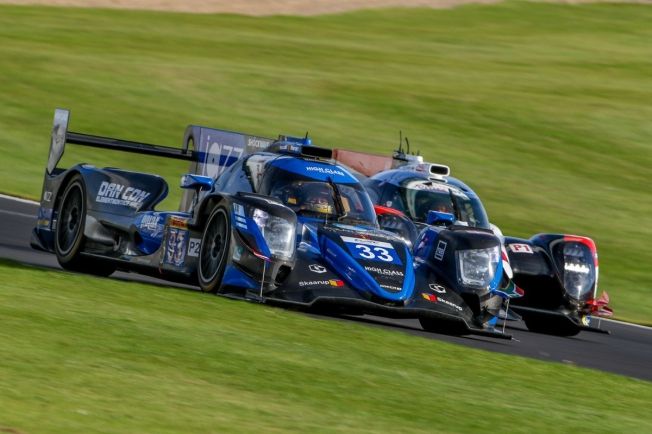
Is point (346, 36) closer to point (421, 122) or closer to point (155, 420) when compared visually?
point (421, 122)

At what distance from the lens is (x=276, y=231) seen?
34.3 ft

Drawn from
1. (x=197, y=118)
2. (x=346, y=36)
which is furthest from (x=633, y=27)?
(x=197, y=118)

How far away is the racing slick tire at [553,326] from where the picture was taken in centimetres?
1303

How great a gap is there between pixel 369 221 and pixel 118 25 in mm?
24198

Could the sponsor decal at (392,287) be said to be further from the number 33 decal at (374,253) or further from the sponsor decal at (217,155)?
the sponsor decal at (217,155)

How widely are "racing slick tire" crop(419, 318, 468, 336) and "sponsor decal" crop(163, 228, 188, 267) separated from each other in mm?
2103

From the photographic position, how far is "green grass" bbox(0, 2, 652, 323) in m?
22.7

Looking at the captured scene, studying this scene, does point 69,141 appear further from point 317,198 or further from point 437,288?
point 437,288

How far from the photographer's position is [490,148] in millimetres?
25844

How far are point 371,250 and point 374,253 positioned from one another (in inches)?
1.4

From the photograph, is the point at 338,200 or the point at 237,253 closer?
the point at 237,253

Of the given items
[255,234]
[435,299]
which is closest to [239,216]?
[255,234]

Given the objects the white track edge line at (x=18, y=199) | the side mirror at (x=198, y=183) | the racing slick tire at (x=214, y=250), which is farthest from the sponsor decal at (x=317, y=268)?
the white track edge line at (x=18, y=199)

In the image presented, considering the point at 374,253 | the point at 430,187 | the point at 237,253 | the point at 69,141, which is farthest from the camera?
the point at 430,187
